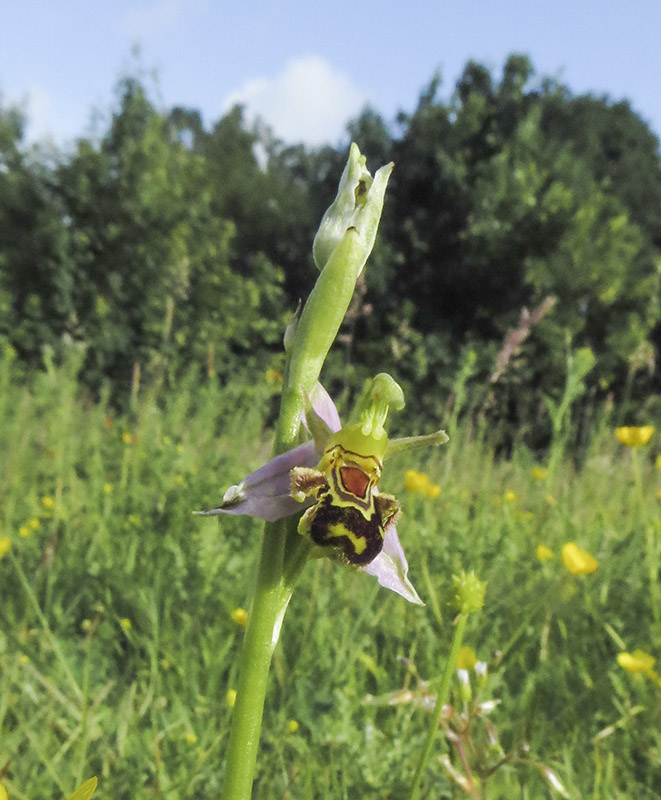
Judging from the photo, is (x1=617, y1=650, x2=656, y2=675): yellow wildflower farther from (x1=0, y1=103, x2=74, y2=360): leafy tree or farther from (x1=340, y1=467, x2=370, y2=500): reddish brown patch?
(x1=0, y1=103, x2=74, y2=360): leafy tree

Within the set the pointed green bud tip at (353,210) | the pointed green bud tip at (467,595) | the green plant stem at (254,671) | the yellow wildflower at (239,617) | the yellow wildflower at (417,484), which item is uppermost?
the yellow wildflower at (417,484)

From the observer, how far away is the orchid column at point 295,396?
0.66 meters

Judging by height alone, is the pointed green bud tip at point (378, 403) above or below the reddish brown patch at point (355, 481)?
above

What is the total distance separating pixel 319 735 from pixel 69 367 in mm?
3934

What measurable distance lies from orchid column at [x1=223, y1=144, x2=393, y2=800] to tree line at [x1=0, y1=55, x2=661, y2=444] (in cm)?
685

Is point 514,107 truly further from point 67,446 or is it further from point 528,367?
point 67,446

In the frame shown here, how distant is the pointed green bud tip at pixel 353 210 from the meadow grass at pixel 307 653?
0.60 m

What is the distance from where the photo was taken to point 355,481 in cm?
74

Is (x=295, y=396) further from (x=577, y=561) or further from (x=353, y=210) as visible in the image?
(x=577, y=561)

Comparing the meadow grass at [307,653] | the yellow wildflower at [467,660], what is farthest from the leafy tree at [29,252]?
the yellow wildflower at [467,660]

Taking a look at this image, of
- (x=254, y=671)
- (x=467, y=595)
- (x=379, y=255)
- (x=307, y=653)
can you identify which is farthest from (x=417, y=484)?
(x=379, y=255)

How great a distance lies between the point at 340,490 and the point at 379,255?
8.82 m

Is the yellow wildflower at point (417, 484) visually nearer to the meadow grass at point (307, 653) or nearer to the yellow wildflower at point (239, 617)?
the meadow grass at point (307, 653)

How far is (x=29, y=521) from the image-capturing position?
85.1 inches
